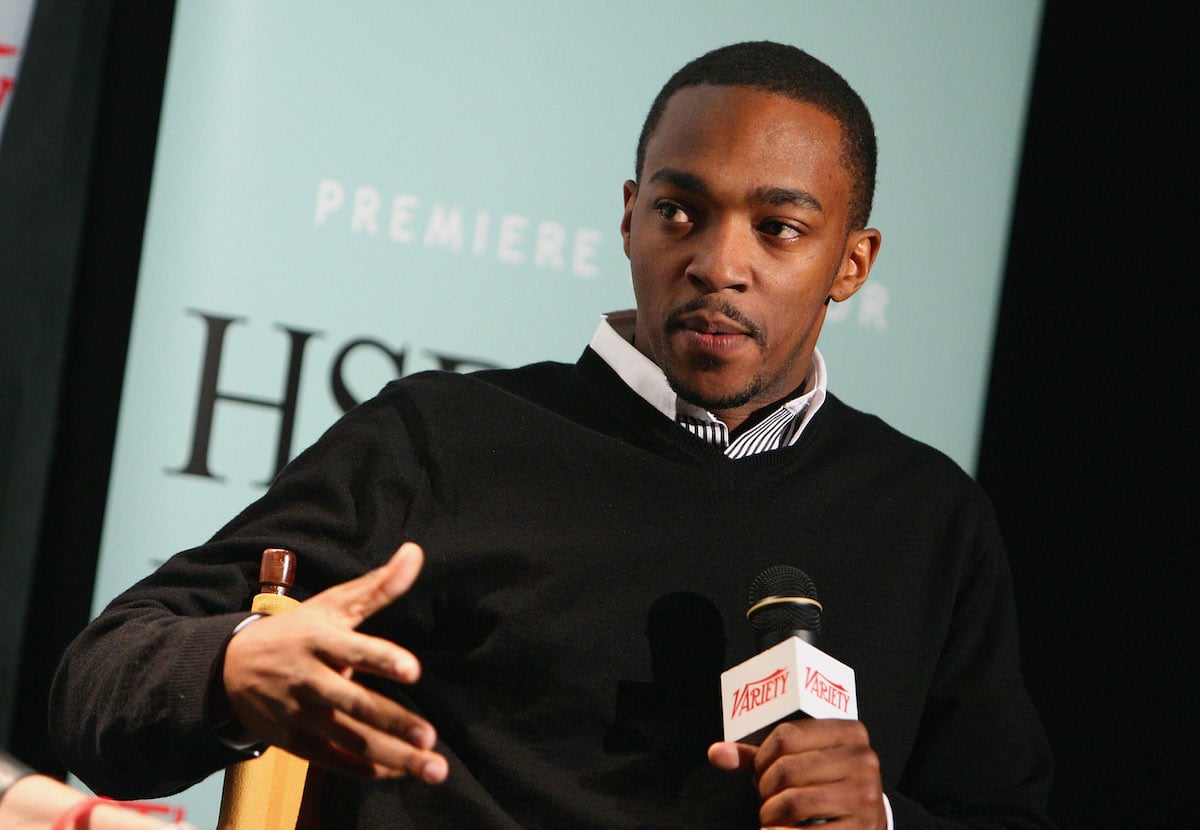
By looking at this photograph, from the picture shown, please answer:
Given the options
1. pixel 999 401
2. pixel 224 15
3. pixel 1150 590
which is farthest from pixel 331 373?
pixel 1150 590

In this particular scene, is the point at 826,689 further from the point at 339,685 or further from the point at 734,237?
the point at 734,237

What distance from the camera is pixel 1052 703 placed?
9.55ft

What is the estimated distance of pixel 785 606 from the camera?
1.29 meters

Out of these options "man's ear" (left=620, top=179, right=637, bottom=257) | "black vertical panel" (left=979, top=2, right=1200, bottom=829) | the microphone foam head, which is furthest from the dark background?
the microphone foam head

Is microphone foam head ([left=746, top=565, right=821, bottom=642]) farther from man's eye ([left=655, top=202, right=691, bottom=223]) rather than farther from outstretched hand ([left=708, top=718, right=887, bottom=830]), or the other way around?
man's eye ([left=655, top=202, right=691, bottom=223])

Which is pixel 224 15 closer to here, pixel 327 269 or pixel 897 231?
pixel 327 269

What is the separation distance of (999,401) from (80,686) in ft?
6.78

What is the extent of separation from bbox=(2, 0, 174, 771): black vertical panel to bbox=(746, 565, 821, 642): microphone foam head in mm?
1659

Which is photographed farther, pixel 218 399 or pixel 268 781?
pixel 218 399

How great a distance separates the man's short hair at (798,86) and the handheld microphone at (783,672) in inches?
25.1

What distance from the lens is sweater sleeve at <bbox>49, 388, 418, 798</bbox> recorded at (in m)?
1.23

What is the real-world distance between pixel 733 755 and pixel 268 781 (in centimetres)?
53

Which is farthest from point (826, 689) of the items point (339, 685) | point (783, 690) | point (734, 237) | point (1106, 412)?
point (1106, 412)

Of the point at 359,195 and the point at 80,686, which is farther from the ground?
the point at 359,195
